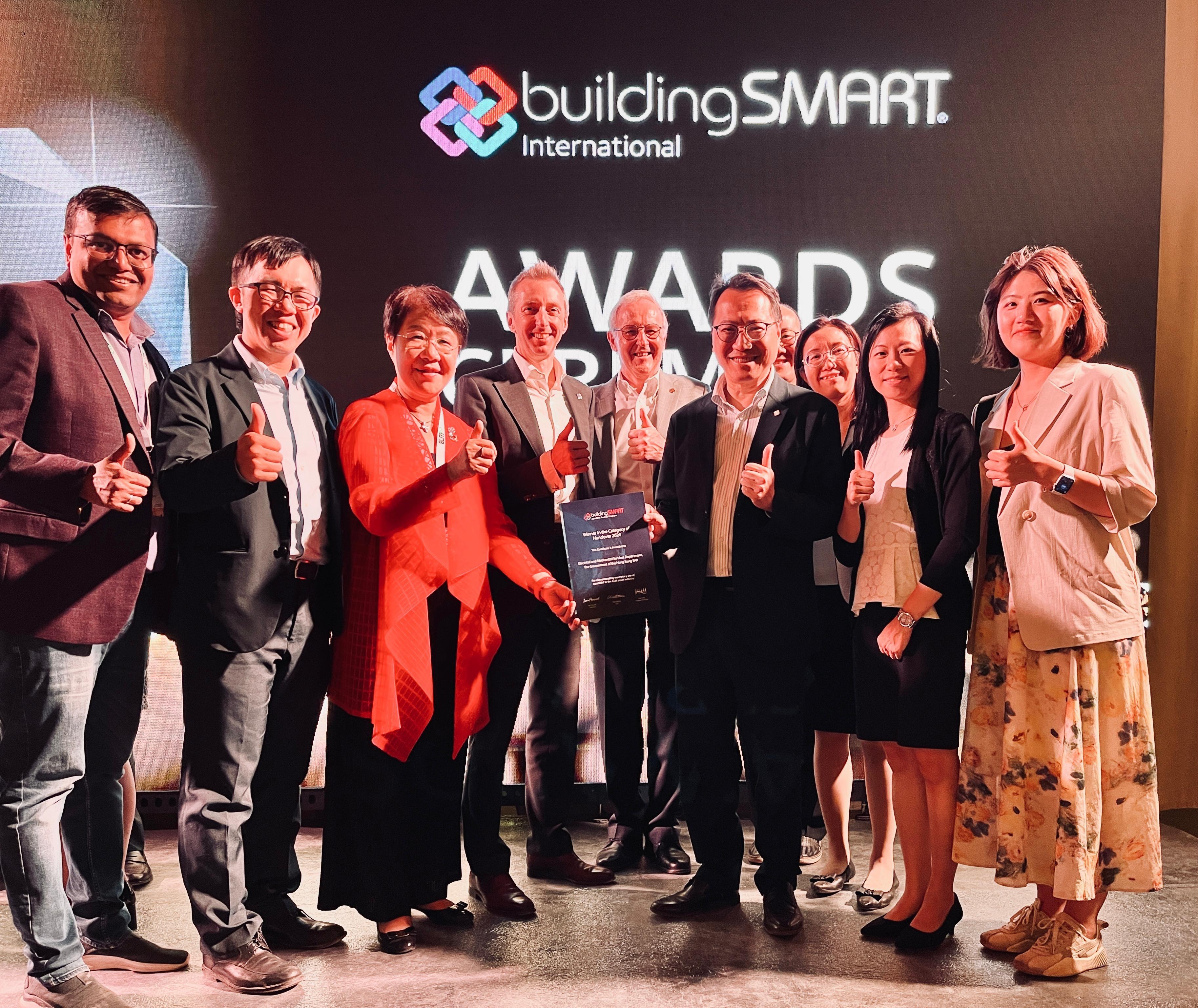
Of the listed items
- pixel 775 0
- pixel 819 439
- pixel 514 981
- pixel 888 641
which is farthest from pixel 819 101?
pixel 514 981

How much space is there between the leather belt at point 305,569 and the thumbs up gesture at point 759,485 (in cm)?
125

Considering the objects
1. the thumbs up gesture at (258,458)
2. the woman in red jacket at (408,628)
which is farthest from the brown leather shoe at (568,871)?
the thumbs up gesture at (258,458)

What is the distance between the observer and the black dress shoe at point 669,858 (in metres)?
3.77

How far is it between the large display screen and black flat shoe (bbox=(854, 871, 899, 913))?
1.61 m

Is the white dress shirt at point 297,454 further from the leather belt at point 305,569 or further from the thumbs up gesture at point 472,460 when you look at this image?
the thumbs up gesture at point 472,460

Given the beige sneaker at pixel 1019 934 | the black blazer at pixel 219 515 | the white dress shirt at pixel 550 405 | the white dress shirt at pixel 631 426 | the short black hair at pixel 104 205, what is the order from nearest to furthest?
the black blazer at pixel 219 515
the short black hair at pixel 104 205
the beige sneaker at pixel 1019 934
the white dress shirt at pixel 550 405
the white dress shirt at pixel 631 426

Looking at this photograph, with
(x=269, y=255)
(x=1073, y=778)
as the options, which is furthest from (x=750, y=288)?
(x=1073, y=778)

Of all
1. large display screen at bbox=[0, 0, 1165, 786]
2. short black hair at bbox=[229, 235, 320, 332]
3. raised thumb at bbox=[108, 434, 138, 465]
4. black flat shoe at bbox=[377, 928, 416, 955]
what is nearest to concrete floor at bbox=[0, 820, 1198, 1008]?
black flat shoe at bbox=[377, 928, 416, 955]

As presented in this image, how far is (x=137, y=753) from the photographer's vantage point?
4504 mm

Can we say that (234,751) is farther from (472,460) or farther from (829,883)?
(829,883)

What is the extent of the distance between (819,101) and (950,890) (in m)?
3.43

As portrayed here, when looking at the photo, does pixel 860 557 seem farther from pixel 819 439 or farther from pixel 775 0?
pixel 775 0

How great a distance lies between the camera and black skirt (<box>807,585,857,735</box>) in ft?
11.5

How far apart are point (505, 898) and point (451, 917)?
189 mm
